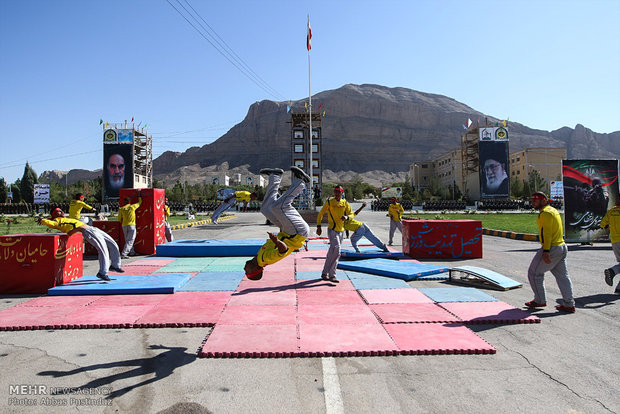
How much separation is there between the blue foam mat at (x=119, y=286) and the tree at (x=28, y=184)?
100191 mm

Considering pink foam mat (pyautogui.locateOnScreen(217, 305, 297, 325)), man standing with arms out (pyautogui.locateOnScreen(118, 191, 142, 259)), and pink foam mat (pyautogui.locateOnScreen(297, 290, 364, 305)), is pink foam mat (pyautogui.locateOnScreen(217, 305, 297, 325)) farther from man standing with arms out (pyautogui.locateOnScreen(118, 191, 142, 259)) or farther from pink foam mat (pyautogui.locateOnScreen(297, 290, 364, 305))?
man standing with arms out (pyautogui.locateOnScreen(118, 191, 142, 259))

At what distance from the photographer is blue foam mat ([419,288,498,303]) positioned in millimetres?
7039

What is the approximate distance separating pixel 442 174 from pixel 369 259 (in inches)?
4703

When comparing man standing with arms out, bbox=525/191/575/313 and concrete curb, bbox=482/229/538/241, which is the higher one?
man standing with arms out, bbox=525/191/575/313

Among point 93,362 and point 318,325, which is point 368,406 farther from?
point 93,362

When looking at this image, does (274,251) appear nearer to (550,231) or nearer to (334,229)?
(334,229)

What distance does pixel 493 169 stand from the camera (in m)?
81.2

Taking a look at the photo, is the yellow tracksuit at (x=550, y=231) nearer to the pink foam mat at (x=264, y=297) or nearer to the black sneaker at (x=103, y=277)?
the pink foam mat at (x=264, y=297)

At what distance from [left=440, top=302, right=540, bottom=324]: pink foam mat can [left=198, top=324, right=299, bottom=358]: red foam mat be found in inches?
107

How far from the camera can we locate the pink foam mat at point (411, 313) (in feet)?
19.2

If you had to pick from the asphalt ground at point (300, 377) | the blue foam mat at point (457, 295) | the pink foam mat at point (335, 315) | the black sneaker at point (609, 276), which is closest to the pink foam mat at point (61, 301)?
the asphalt ground at point (300, 377)

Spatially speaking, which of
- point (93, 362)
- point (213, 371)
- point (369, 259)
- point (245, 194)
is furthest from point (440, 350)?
point (245, 194)

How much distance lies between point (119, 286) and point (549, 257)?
25.9 ft

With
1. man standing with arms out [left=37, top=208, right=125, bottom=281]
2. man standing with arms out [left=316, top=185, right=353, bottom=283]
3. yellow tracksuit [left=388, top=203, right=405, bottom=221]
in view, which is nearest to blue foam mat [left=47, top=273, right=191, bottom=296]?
man standing with arms out [left=37, top=208, right=125, bottom=281]
